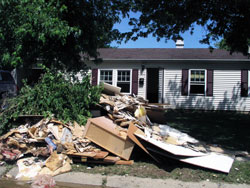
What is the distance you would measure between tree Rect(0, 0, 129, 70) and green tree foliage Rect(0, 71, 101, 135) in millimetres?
1781

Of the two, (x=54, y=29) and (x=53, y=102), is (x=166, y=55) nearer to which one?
(x=54, y=29)

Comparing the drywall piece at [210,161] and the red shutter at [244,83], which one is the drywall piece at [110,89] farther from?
the red shutter at [244,83]

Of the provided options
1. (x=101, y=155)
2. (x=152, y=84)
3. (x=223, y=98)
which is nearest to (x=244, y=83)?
(x=223, y=98)

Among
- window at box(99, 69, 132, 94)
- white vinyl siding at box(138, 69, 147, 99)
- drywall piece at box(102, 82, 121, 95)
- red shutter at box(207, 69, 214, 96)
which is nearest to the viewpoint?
drywall piece at box(102, 82, 121, 95)

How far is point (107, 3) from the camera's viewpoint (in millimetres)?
8906

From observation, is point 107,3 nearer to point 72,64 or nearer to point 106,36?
point 106,36

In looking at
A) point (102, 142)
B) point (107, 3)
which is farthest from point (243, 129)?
point (107, 3)

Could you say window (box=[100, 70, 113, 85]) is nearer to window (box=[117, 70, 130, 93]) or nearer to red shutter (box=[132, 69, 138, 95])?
window (box=[117, 70, 130, 93])

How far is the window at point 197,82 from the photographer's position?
45.3 feet

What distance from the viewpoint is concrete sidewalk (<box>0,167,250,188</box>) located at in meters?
3.91

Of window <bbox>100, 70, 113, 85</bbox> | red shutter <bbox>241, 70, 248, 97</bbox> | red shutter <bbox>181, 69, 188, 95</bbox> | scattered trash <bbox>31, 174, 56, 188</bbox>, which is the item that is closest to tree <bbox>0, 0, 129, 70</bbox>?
scattered trash <bbox>31, 174, 56, 188</bbox>

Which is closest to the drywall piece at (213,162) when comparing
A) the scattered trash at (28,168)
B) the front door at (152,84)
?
the scattered trash at (28,168)

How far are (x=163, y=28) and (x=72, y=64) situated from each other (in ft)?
12.7

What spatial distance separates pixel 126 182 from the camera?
13.3 feet
